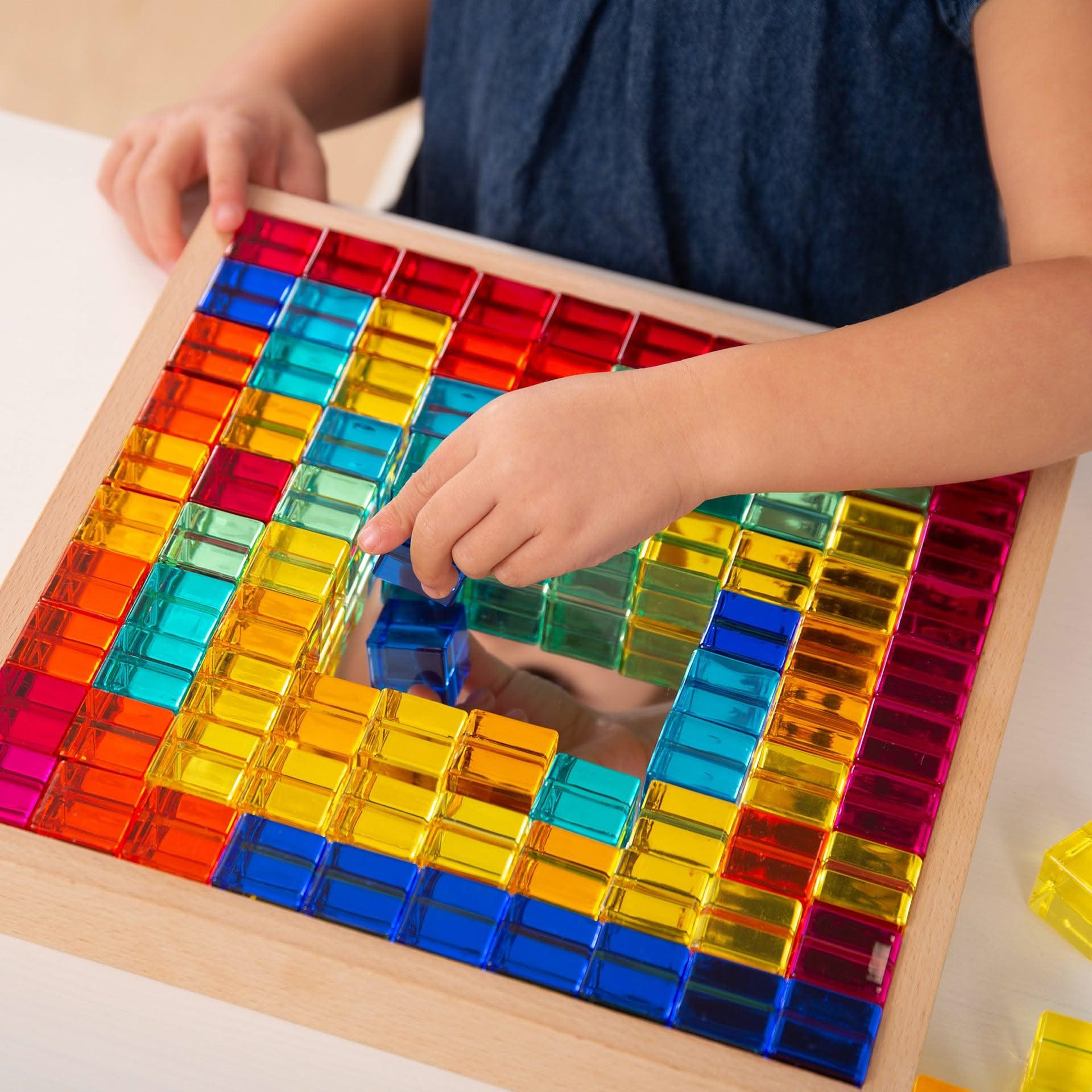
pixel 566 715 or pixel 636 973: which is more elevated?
pixel 566 715

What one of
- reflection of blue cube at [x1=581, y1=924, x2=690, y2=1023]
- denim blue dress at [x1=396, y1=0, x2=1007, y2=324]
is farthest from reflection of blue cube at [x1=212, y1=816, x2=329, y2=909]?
denim blue dress at [x1=396, y1=0, x2=1007, y2=324]

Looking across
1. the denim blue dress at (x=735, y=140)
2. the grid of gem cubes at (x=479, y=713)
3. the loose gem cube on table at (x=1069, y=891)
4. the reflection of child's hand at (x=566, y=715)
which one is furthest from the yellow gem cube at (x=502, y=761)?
the denim blue dress at (x=735, y=140)

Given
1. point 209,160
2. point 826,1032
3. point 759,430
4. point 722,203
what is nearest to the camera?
point 826,1032

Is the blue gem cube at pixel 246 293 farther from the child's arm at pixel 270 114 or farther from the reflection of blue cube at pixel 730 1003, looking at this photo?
the reflection of blue cube at pixel 730 1003

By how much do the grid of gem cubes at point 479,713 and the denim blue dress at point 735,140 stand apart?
22cm

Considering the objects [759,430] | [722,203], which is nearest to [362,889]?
[759,430]

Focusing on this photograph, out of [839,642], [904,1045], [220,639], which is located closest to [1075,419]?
[839,642]

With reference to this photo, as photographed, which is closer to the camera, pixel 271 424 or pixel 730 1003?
pixel 730 1003

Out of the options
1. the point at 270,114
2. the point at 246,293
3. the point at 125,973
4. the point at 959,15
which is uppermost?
the point at 959,15

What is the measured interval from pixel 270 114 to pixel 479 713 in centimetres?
46

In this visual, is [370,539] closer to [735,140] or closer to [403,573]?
[403,573]

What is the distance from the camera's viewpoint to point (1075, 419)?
544 millimetres

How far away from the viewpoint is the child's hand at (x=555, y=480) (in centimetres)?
53

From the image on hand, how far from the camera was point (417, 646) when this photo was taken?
55cm
